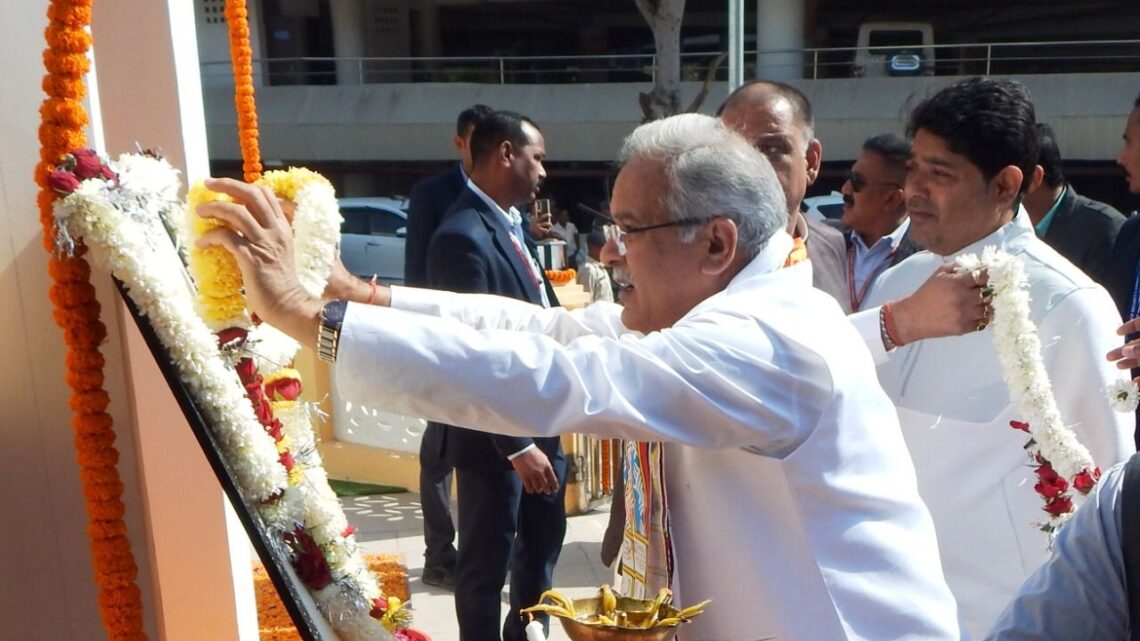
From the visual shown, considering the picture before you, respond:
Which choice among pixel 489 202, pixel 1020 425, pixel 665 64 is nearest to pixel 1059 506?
pixel 1020 425

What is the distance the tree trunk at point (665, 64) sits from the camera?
16828mm

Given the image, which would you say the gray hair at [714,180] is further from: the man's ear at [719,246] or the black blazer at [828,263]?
the black blazer at [828,263]

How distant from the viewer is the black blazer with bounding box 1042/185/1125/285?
15.4 feet

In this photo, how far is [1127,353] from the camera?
7.72 ft

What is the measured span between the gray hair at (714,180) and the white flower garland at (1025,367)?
0.60 m

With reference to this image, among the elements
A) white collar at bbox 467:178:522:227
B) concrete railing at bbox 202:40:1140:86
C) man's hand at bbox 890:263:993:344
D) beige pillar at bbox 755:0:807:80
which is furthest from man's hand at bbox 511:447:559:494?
beige pillar at bbox 755:0:807:80

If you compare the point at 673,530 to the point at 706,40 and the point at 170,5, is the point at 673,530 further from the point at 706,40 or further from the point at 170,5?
the point at 706,40

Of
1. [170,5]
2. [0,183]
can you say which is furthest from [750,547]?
[170,5]

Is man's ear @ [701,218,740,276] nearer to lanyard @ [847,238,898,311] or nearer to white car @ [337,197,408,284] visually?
lanyard @ [847,238,898,311]

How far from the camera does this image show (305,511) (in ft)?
6.04

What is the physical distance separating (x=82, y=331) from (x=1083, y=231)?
4191 millimetres

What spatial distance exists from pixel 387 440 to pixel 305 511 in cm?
533

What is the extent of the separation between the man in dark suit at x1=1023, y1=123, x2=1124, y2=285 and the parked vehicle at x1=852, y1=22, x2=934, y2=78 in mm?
16911

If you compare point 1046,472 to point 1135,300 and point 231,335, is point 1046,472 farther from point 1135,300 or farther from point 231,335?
point 231,335
